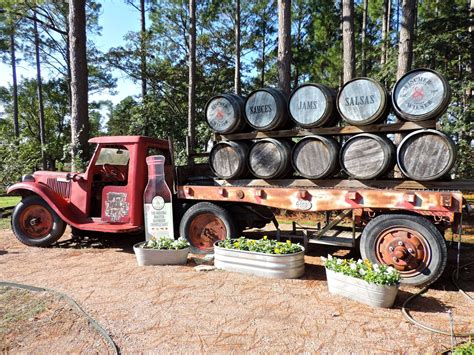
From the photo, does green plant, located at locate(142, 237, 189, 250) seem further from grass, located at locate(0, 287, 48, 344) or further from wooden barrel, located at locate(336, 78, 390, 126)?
wooden barrel, located at locate(336, 78, 390, 126)

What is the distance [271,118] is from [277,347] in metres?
3.12

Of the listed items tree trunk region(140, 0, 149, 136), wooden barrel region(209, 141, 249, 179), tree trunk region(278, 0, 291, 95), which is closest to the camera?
wooden barrel region(209, 141, 249, 179)

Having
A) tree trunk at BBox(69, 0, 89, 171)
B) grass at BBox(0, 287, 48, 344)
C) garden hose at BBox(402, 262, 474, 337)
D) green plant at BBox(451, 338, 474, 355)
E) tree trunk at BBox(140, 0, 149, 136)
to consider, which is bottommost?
garden hose at BBox(402, 262, 474, 337)

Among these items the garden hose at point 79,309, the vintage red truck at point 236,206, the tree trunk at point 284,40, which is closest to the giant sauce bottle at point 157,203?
the vintage red truck at point 236,206

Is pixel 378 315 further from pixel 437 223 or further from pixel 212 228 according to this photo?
pixel 212 228

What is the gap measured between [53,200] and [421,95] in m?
5.46

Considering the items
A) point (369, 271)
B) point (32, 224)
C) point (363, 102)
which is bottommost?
point (369, 271)

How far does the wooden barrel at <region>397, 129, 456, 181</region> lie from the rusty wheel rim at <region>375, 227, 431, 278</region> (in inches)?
25.7

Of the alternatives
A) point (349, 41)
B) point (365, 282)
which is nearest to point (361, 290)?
point (365, 282)

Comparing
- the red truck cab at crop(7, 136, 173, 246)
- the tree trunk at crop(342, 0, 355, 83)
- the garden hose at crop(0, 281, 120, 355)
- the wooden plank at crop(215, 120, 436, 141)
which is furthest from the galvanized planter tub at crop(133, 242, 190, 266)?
the tree trunk at crop(342, 0, 355, 83)

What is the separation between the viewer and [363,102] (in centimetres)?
443

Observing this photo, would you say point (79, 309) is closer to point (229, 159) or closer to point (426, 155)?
point (229, 159)

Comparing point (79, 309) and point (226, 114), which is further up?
A: point (226, 114)

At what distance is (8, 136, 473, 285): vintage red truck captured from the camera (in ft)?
13.0
